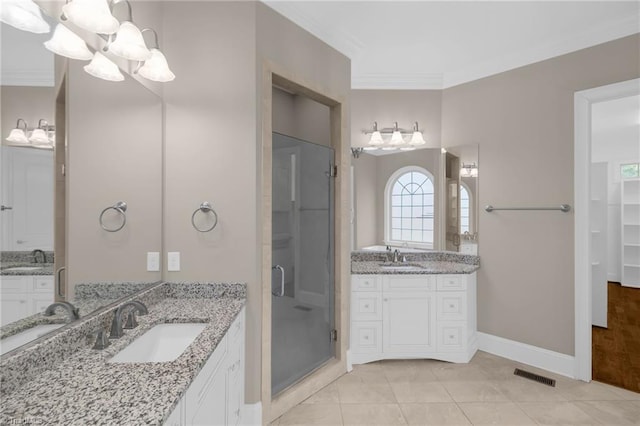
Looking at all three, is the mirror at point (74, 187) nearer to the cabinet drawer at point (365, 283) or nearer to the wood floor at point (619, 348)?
the cabinet drawer at point (365, 283)

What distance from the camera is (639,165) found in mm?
6301

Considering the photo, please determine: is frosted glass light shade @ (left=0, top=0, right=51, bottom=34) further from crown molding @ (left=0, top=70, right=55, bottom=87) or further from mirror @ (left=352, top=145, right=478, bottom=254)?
mirror @ (left=352, top=145, right=478, bottom=254)

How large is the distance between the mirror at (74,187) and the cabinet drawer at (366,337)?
180 cm

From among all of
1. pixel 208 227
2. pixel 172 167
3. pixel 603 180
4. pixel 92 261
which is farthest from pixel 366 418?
pixel 603 180

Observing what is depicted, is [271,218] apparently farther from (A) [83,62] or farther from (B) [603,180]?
(B) [603,180]

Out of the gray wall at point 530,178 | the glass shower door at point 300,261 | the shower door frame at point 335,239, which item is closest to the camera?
the shower door frame at point 335,239

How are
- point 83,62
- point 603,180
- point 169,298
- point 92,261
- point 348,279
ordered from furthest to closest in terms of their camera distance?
point 603,180 < point 348,279 < point 169,298 < point 92,261 < point 83,62

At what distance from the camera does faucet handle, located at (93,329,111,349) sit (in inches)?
53.5

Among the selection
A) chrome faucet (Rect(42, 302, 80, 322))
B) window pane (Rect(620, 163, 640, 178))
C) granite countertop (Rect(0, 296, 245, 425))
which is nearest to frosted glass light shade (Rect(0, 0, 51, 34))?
chrome faucet (Rect(42, 302, 80, 322))

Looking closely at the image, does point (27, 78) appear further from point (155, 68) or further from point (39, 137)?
point (155, 68)

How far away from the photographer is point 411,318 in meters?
3.10

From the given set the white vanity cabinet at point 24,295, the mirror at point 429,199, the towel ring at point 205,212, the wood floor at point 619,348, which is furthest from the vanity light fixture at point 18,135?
the wood floor at point 619,348

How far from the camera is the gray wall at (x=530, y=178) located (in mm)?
2840

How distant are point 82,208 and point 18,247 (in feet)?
1.33
